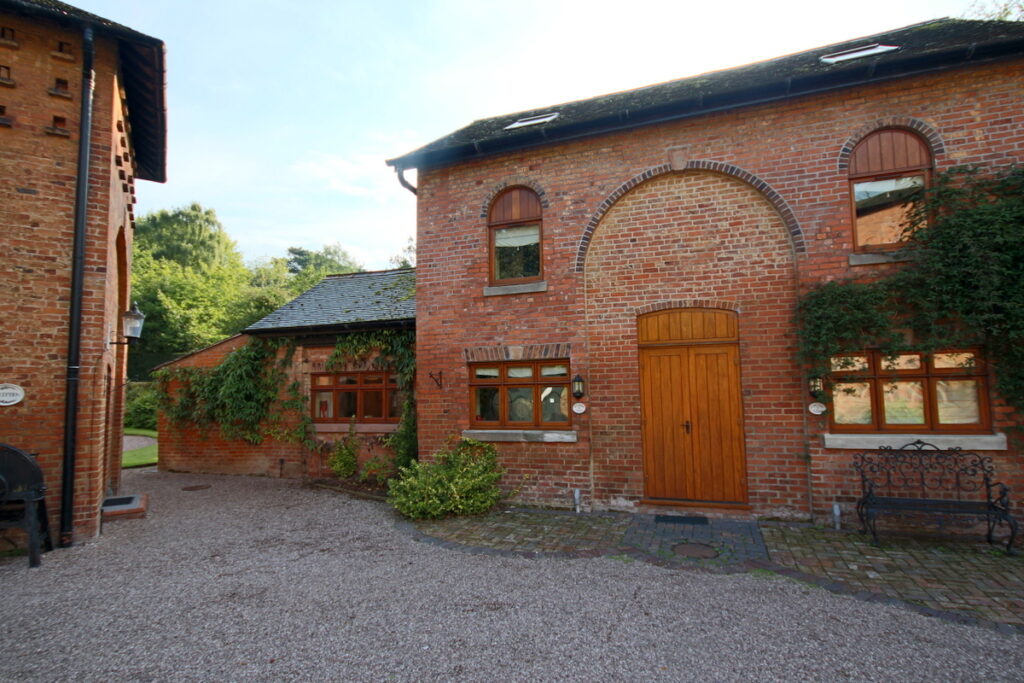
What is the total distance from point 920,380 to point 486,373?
5939 mm

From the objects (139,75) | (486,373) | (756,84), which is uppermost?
(139,75)

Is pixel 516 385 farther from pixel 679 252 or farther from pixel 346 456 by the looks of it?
pixel 346 456

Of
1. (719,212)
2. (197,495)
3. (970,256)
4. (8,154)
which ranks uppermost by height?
(8,154)

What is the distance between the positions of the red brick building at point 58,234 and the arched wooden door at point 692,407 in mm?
7461

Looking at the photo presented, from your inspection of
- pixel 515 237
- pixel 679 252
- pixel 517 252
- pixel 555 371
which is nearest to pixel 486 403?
pixel 555 371

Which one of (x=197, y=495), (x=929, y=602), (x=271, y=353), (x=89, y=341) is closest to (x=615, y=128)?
(x=929, y=602)

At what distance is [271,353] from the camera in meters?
11.7

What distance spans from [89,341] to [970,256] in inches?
423

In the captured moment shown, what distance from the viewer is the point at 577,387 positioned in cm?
739

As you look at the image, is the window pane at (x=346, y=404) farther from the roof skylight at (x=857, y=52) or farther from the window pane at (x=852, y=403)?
the roof skylight at (x=857, y=52)

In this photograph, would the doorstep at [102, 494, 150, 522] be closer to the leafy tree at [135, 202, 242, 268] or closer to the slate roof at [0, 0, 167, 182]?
the slate roof at [0, 0, 167, 182]

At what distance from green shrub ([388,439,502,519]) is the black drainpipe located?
401 centimetres

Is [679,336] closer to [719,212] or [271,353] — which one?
[719,212]

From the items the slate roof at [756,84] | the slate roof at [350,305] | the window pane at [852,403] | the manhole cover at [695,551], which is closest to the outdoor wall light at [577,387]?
the manhole cover at [695,551]
